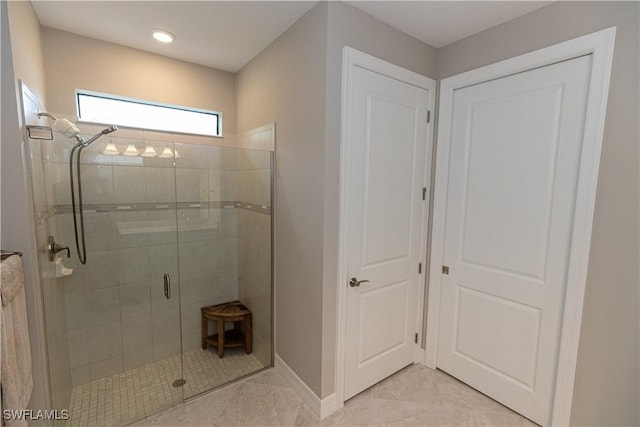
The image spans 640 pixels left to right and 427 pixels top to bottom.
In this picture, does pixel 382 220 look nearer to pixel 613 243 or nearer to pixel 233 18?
pixel 613 243

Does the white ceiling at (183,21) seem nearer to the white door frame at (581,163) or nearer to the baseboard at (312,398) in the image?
the white door frame at (581,163)

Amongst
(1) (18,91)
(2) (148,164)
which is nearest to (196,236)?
(2) (148,164)

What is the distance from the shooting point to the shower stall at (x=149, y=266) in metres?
1.92

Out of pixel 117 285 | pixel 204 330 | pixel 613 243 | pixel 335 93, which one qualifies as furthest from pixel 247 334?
pixel 613 243

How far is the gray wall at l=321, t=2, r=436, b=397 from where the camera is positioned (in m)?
1.68

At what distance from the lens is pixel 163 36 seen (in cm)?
210

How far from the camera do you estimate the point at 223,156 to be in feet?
8.31

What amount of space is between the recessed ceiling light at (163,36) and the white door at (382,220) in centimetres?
138

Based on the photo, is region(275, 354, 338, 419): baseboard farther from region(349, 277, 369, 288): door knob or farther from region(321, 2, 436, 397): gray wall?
region(349, 277, 369, 288): door knob

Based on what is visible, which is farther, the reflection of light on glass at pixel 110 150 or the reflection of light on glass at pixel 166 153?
the reflection of light on glass at pixel 166 153

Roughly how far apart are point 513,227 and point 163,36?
8.94ft

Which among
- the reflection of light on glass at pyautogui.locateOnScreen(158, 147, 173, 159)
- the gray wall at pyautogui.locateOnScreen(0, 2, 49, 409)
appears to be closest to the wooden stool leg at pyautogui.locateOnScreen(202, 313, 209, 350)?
the gray wall at pyautogui.locateOnScreen(0, 2, 49, 409)

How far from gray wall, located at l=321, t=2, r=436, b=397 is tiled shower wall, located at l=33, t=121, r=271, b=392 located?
74cm

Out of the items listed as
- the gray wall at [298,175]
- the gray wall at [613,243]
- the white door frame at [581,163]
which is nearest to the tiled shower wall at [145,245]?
the gray wall at [298,175]
